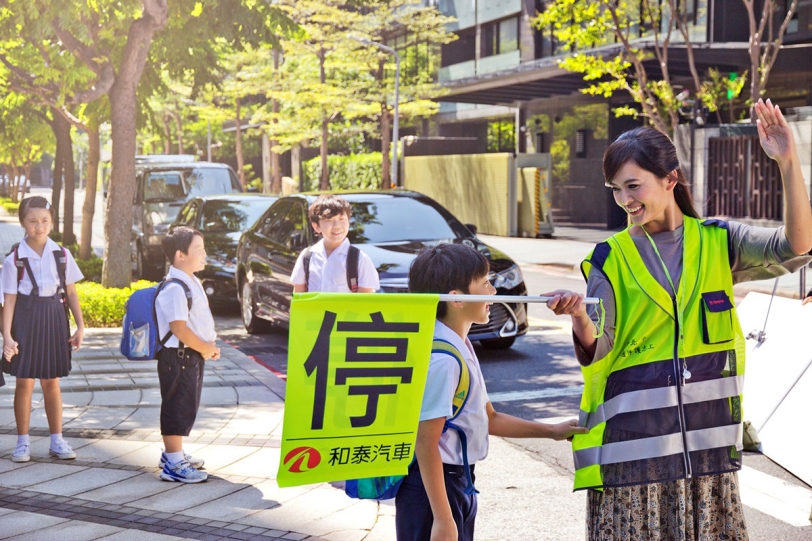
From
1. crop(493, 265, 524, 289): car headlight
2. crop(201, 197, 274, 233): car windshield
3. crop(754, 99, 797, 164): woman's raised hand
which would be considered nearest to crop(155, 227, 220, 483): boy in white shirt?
crop(754, 99, 797, 164): woman's raised hand

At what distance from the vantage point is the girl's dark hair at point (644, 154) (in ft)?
9.57

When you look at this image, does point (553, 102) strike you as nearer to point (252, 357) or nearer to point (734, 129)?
point (734, 129)

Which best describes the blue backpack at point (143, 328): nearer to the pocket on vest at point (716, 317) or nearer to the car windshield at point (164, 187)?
the pocket on vest at point (716, 317)

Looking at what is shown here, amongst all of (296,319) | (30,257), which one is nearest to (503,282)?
(30,257)

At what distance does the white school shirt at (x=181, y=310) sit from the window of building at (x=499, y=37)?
34344 mm

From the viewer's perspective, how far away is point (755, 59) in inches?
705

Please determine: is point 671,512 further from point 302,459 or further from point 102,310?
point 102,310

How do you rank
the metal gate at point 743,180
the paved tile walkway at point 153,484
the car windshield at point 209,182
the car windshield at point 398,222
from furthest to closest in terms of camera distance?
the metal gate at point 743,180 < the car windshield at point 209,182 < the car windshield at point 398,222 < the paved tile walkway at point 153,484

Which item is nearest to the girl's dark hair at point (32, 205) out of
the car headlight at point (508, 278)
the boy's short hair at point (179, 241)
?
the boy's short hair at point (179, 241)

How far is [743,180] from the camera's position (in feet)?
69.2

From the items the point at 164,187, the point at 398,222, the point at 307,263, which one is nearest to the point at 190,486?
the point at 307,263

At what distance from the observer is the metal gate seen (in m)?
20.3

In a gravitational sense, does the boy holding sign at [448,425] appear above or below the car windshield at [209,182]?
below

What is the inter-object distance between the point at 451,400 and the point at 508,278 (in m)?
7.11
